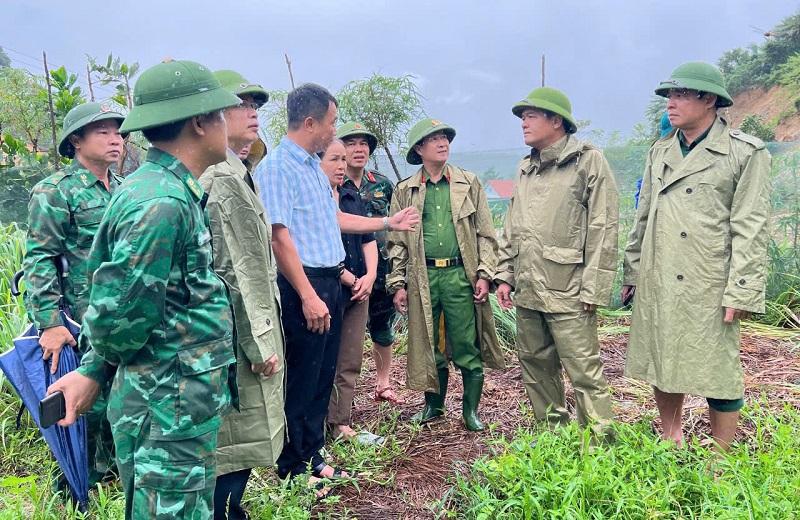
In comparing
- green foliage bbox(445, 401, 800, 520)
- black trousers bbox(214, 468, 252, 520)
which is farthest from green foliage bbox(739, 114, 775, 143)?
black trousers bbox(214, 468, 252, 520)

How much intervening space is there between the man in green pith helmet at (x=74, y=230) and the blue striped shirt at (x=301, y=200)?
731 mm

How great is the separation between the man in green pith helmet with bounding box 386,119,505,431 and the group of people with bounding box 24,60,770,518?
0.01 meters

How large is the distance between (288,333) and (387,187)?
2.04 metres

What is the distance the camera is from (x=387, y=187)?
14.7 feet

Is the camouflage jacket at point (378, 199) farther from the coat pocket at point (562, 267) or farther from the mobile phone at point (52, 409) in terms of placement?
the mobile phone at point (52, 409)

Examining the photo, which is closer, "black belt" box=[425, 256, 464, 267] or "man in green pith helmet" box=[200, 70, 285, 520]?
"man in green pith helmet" box=[200, 70, 285, 520]

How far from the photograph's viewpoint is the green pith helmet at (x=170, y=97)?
1649 mm

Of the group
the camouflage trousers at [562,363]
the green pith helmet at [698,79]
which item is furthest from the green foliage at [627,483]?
the green pith helmet at [698,79]

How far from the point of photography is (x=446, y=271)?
141 inches

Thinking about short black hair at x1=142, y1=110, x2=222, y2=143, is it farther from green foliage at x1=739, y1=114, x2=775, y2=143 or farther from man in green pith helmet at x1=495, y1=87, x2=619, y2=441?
green foliage at x1=739, y1=114, x2=775, y2=143

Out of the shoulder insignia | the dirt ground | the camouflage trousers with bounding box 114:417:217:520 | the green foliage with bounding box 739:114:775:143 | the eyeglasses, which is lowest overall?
the dirt ground

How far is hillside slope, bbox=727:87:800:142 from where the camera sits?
63.3ft

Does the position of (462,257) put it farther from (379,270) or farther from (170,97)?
(170,97)

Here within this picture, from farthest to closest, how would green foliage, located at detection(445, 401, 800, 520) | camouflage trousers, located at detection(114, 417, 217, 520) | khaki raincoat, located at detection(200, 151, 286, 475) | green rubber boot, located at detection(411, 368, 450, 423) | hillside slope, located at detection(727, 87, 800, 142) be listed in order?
hillside slope, located at detection(727, 87, 800, 142) < green rubber boot, located at detection(411, 368, 450, 423) < green foliage, located at detection(445, 401, 800, 520) < khaki raincoat, located at detection(200, 151, 286, 475) < camouflage trousers, located at detection(114, 417, 217, 520)
